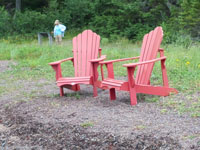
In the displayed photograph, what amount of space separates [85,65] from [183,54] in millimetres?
2911

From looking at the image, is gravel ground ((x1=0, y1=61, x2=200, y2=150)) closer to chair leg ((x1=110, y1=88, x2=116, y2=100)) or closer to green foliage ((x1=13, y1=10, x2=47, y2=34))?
chair leg ((x1=110, y1=88, x2=116, y2=100))

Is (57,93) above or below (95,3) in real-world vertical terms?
below

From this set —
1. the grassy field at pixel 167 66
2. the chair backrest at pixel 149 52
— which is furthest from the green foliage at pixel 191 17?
the chair backrest at pixel 149 52

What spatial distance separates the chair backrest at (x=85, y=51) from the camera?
5.55 m

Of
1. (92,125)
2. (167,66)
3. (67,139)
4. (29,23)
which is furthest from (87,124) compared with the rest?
(29,23)

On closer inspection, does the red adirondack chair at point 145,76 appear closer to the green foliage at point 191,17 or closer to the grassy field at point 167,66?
the grassy field at point 167,66

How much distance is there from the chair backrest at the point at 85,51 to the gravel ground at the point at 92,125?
671 mm

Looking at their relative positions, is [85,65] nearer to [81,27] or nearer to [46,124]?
[46,124]

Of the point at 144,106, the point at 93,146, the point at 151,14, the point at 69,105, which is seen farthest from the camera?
the point at 151,14

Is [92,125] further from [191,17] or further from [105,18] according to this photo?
[105,18]

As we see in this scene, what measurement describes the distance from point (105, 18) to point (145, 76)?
1607cm

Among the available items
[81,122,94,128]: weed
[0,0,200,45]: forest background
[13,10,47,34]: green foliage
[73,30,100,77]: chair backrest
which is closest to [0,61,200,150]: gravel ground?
[81,122,94,128]: weed

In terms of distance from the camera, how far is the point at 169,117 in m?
3.72

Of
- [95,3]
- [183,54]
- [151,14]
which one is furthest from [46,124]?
[95,3]
